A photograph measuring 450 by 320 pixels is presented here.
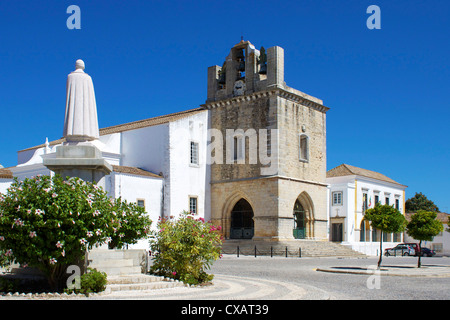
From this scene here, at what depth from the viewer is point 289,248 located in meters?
30.1

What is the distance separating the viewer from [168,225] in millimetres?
13188

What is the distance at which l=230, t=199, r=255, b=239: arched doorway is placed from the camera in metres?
33.8

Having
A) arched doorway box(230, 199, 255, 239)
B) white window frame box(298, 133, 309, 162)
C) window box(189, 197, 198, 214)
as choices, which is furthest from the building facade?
window box(189, 197, 198, 214)

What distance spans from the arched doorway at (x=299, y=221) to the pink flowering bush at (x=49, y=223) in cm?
2515

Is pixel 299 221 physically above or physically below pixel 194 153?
below

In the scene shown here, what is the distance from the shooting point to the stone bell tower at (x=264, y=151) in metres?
31.8

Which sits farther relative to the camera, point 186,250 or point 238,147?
point 238,147

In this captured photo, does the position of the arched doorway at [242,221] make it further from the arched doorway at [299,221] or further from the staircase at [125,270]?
the staircase at [125,270]

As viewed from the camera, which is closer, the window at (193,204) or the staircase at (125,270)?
the staircase at (125,270)

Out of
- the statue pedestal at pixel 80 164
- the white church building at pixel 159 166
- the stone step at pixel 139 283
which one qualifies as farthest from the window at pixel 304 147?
the statue pedestal at pixel 80 164

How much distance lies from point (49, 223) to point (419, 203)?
64.7m

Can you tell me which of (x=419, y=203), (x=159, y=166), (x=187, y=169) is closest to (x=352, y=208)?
(x=187, y=169)

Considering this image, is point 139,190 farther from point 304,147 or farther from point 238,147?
point 304,147
